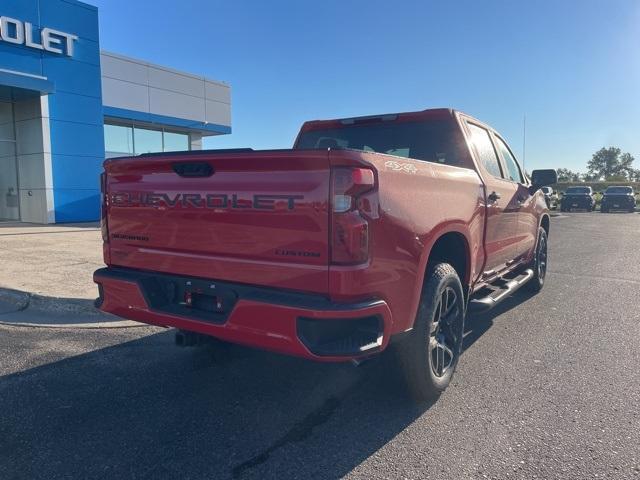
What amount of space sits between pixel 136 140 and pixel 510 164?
1917cm

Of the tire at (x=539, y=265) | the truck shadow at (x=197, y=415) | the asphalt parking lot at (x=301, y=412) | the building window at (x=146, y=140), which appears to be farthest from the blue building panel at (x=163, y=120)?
the truck shadow at (x=197, y=415)

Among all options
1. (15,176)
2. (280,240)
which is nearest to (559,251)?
(280,240)

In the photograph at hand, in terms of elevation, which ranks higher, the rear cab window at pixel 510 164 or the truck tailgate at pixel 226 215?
the rear cab window at pixel 510 164

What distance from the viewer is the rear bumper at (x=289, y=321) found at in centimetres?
266

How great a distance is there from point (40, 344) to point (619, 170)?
133 meters

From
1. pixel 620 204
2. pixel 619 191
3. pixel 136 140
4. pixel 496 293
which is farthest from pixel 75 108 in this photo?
pixel 619 191

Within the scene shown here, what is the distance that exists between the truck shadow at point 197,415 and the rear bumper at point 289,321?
23.1 inches

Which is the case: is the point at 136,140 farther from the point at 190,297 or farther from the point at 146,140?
the point at 190,297

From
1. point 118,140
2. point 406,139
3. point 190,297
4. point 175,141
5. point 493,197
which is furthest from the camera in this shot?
point 175,141

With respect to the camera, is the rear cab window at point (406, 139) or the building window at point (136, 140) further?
the building window at point (136, 140)

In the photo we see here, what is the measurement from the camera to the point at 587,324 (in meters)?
5.45

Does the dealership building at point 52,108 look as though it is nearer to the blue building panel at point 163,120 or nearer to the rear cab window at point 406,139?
the blue building panel at point 163,120

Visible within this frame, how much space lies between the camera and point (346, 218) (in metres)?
2.63

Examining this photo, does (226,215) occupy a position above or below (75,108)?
below
